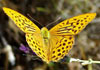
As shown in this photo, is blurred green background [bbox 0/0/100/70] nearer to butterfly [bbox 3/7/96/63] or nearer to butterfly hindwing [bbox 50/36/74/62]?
butterfly [bbox 3/7/96/63]

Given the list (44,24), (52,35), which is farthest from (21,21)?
(44,24)

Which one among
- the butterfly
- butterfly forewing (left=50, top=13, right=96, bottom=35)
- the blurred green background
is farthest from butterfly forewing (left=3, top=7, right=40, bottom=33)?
the blurred green background

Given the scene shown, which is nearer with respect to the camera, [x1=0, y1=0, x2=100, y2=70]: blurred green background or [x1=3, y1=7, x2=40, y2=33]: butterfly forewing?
[x1=3, y1=7, x2=40, y2=33]: butterfly forewing

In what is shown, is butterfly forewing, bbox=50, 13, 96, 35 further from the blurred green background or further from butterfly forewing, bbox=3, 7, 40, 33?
the blurred green background

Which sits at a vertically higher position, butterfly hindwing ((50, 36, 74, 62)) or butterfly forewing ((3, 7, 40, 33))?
butterfly forewing ((3, 7, 40, 33))

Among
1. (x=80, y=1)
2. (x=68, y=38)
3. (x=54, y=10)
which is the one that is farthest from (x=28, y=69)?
(x=68, y=38)

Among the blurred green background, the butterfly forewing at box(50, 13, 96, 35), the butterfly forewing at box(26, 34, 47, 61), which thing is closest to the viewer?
the butterfly forewing at box(26, 34, 47, 61)

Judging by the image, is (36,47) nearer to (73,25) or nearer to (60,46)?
(60,46)

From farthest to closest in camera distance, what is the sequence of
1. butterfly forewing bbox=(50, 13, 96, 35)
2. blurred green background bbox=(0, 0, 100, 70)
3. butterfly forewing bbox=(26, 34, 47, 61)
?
blurred green background bbox=(0, 0, 100, 70)
butterfly forewing bbox=(50, 13, 96, 35)
butterfly forewing bbox=(26, 34, 47, 61)

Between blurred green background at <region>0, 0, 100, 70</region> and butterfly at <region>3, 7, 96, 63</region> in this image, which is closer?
butterfly at <region>3, 7, 96, 63</region>

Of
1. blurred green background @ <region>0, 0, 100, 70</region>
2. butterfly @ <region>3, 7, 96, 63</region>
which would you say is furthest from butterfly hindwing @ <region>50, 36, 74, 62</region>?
blurred green background @ <region>0, 0, 100, 70</region>
